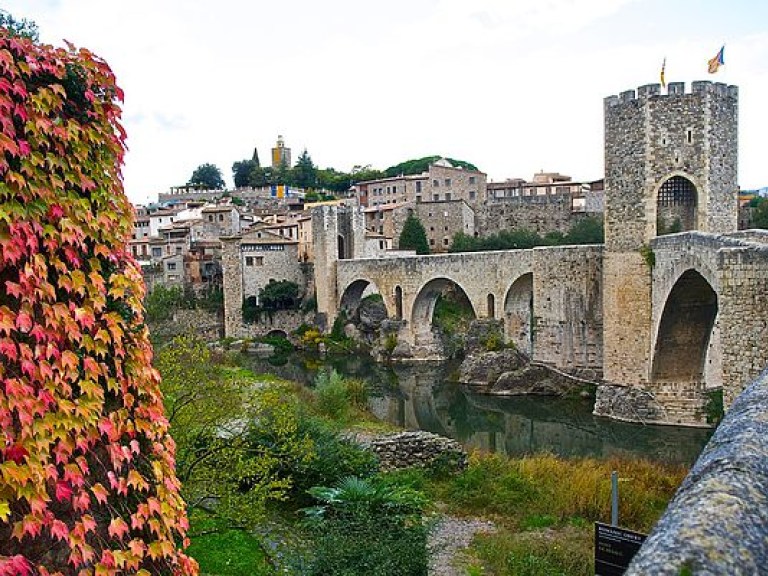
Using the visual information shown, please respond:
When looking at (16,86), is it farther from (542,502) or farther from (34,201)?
(542,502)

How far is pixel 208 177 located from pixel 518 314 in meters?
73.5

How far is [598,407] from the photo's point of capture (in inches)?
867

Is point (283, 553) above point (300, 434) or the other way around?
the other way around

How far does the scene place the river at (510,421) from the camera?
62.0 feet

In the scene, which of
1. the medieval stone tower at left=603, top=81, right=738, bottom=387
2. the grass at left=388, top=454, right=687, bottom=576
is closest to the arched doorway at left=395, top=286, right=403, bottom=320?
the medieval stone tower at left=603, top=81, right=738, bottom=387

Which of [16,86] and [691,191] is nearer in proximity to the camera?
[16,86]

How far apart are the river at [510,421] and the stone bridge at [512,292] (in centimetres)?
224

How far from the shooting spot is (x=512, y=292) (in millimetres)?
30703

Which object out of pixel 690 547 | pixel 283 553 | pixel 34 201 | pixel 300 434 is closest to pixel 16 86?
pixel 34 201

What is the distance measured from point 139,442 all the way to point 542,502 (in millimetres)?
9116

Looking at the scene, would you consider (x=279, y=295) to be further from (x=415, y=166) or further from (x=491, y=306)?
(x=415, y=166)

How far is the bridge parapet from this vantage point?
1653 millimetres

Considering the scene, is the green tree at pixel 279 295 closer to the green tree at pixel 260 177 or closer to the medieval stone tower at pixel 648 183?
the medieval stone tower at pixel 648 183

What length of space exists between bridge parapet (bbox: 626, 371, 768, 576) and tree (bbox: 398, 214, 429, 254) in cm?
4666
